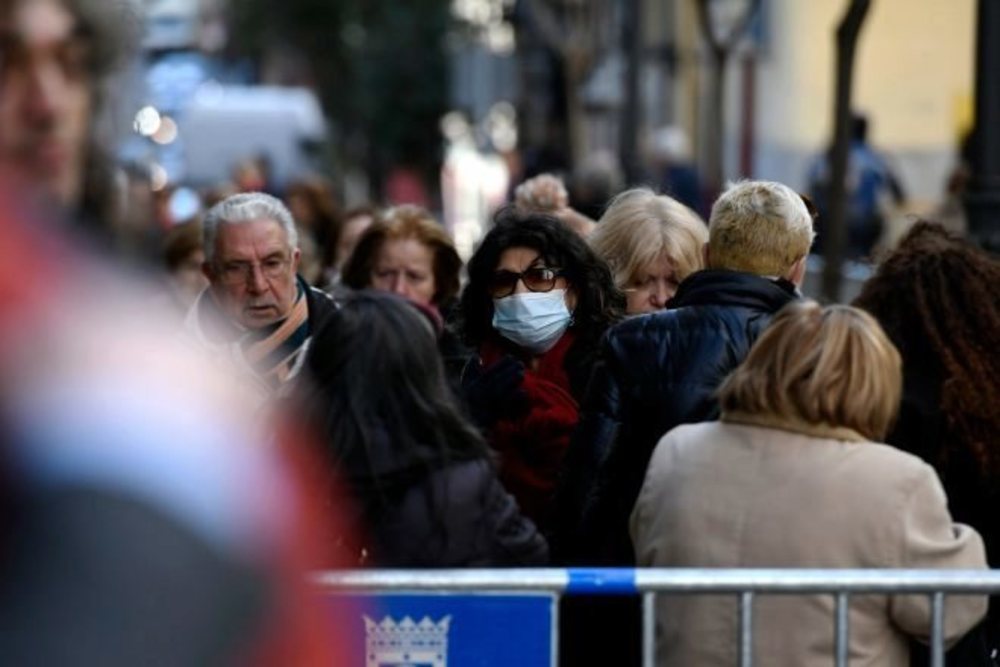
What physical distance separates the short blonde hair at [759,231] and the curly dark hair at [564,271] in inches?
17.4

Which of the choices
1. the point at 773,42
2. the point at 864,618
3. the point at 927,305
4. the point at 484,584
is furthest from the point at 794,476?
the point at 773,42

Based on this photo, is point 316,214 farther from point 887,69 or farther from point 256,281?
point 887,69

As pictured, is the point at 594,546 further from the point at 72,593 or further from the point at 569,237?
the point at 72,593

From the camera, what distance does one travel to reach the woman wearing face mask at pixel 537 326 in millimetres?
6508

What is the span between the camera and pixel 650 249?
24.0ft

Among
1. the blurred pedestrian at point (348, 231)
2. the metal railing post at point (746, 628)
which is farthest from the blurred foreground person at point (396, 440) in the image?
the blurred pedestrian at point (348, 231)

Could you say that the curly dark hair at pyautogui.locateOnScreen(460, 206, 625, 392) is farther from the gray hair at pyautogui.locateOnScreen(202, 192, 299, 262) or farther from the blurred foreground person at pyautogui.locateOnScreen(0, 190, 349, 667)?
the blurred foreground person at pyautogui.locateOnScreen(0, 190, 349, 667)

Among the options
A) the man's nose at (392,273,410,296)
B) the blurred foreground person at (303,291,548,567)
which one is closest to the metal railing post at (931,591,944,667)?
the blurred foreground person at (303,291,548,567)

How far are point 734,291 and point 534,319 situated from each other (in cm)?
76

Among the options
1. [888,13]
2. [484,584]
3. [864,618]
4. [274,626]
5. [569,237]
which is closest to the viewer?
[274,626]

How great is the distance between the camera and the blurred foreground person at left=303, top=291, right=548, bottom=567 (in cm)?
463

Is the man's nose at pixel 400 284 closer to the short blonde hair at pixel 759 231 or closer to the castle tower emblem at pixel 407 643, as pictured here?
the short blonde hair at pixel 759 231

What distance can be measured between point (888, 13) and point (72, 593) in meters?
26.5

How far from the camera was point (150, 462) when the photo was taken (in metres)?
2.22
